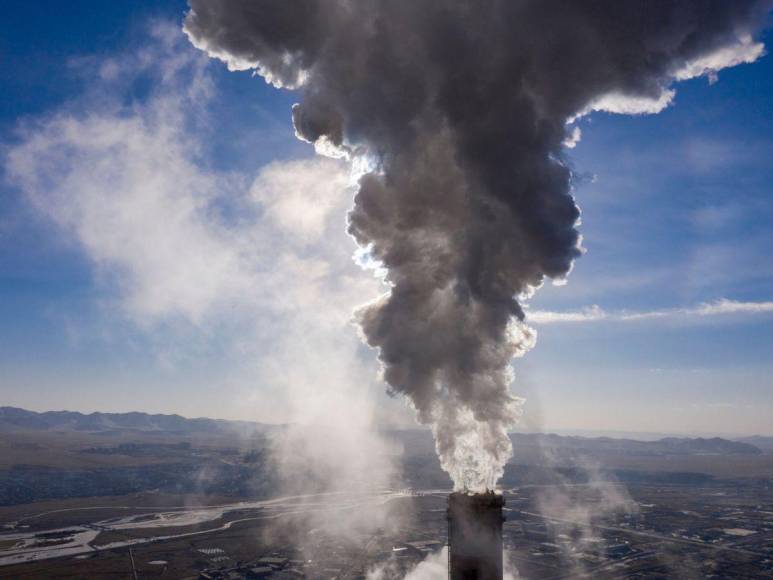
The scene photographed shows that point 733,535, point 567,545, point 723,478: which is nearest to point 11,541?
point 567,545

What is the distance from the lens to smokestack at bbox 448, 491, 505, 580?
22.3 m

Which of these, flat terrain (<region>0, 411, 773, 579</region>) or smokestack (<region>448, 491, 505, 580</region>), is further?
flat terrain (<region>0, 411, 773, 579</region>)

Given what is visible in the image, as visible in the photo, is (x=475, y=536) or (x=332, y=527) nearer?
(x=475, y=536)

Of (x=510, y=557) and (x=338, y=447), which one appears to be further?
(x=338, y=447)

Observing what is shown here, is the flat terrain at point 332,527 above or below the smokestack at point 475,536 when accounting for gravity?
below

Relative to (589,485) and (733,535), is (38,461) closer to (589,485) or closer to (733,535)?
(589,485)

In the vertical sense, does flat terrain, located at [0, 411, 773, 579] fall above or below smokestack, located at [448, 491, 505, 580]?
below

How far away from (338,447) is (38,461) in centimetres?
10782

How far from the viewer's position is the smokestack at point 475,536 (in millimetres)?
22312

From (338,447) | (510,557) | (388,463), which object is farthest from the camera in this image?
(388,463)

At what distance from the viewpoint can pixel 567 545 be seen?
3376 inches

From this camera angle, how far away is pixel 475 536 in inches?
893

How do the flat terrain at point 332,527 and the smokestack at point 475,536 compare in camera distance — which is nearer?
the smokestack at point 475,536

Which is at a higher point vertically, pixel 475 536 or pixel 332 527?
pixel 475 536
